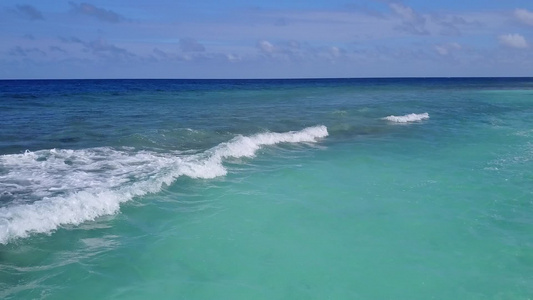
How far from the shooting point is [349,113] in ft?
91.5

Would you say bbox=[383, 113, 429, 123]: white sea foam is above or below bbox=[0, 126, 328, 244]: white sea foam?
above

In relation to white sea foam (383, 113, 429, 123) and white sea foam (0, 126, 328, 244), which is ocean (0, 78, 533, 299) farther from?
white sea foam (383, 113, 429, 123)

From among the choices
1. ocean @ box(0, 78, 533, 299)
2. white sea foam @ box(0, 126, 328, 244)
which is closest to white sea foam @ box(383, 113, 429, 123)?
ocean @ box(0, 78, 533, 299)

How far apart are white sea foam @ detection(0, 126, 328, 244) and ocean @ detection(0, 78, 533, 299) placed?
40mm

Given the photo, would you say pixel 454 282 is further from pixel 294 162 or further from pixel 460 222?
pixel 294 162

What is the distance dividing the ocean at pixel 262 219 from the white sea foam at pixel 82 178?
1.6 inches

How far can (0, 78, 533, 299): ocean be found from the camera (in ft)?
20.2

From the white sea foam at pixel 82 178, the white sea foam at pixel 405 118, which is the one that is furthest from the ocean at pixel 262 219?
the white sea foam at pixel 405 118

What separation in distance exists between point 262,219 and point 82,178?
Answer: 499 centimetres

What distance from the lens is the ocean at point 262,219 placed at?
6.16 metres

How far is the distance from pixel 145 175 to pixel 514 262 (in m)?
8.20

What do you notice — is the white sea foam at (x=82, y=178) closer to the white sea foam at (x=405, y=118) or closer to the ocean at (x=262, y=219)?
the ocean at (x=262, y=219)

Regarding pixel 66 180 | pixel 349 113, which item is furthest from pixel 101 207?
pixel 349 113

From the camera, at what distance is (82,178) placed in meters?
11.0
